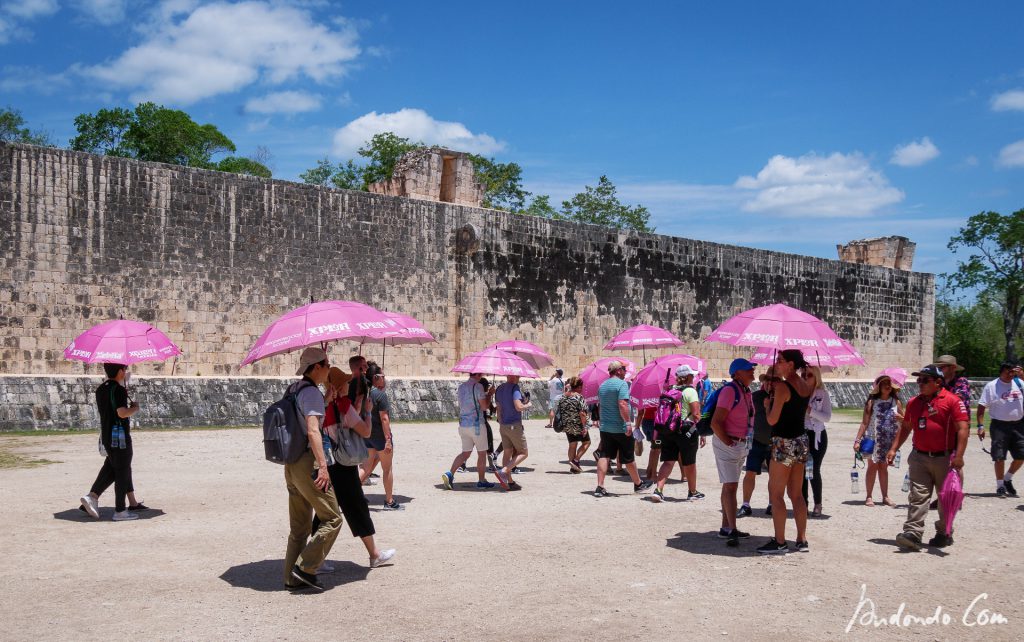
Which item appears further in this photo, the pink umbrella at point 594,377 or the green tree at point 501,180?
the green tree at point 501,180

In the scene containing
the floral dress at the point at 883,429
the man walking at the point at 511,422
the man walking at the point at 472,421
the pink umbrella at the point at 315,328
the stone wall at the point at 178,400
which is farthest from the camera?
the stone wall at the point at 178,400

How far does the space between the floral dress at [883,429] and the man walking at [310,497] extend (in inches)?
231

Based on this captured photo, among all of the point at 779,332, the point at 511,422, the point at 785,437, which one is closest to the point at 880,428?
the point at 779,332

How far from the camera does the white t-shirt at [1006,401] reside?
32.7 ft

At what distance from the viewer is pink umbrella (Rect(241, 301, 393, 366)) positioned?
6.20 m

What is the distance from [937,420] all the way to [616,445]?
358 centimetres

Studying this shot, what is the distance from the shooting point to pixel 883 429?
30.4 ft

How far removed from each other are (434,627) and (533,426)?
45.2ft

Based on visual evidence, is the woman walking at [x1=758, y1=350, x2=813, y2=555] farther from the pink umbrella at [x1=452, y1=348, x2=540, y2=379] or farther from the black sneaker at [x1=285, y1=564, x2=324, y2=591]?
the pink umbrella at [x1=452, y1=348, x2=540, y2=379]

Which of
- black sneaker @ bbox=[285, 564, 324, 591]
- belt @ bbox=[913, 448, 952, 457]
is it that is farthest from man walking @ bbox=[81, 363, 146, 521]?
belt @ bbox=[913, 448, 952, 457]

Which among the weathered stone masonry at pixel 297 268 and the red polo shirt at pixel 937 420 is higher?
the weathered stone masonry at pixel 297 268

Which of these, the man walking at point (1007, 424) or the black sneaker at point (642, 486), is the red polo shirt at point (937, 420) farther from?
the black sneaker at point (642, 486)

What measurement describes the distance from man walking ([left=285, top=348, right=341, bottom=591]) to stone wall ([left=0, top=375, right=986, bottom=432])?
10.7 metres

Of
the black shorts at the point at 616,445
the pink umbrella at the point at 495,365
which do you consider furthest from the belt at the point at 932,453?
the pink umbrella at the point at 495,365
